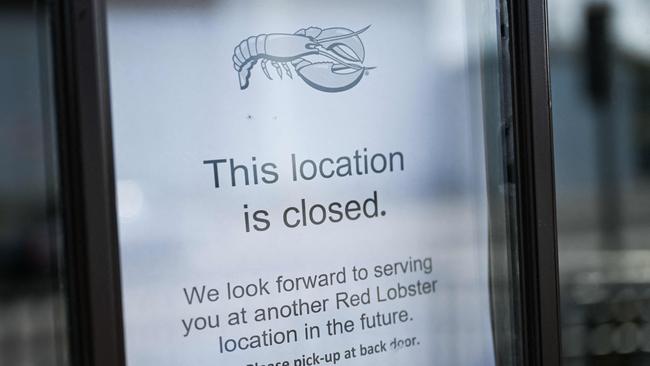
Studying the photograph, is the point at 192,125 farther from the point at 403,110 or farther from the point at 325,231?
the point at 403,110

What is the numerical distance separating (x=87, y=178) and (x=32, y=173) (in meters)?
0.15

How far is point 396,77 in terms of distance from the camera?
2094 mm

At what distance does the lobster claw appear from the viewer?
201 centimetres

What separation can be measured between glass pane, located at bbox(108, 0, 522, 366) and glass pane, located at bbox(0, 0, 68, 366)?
144mm

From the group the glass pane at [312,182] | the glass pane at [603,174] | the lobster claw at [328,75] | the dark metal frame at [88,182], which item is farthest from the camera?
the glass pane at [603,174]

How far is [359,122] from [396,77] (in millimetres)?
158

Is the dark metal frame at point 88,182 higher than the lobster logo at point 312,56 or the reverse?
the reverse

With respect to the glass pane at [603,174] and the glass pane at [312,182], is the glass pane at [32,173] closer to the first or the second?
the glass pane at [312,182]

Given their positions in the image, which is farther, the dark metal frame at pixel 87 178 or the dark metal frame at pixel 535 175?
the dark metal frame at pixel 535 175

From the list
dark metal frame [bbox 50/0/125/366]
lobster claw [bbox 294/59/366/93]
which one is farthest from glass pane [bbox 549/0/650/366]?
dark metal frame [bbox 50/0/125/366]

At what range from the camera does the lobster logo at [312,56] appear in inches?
76.6

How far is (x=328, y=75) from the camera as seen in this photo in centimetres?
203

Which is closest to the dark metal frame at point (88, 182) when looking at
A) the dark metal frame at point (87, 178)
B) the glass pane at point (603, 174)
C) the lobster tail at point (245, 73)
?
the dark metal frame at point (87, 178)

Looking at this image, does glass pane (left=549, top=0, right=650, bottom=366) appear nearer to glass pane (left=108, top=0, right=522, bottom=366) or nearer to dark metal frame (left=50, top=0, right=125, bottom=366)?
glass pane (left=108, top=0, right=522, bottom=366)
